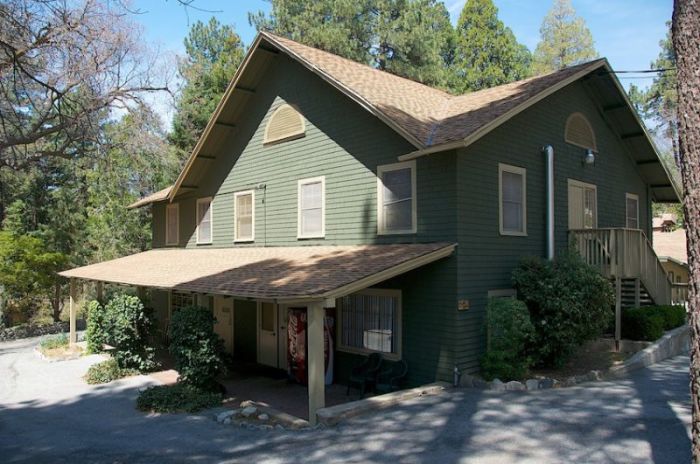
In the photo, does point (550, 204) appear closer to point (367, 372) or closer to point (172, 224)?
point (367, 372)

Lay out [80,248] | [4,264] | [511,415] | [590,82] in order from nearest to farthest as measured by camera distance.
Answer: [511,415]
[590,82]
[4,264]
[80,248]

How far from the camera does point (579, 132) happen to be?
14328 millimetres

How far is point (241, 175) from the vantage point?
16.2 meters

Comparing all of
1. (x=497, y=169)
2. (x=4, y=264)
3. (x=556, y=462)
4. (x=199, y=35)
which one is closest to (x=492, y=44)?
(x=199, y=35)

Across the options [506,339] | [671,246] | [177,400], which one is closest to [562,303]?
[506,339]

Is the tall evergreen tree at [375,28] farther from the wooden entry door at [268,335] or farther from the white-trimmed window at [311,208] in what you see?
the wooden entry door at [268,335]

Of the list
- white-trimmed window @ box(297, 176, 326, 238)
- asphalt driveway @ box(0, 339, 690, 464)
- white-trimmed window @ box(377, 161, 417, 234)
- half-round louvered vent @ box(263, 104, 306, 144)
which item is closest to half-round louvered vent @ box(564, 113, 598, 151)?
white-trimmed window @ box(377, 161, 417, 234)

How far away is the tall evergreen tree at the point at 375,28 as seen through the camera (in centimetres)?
2994

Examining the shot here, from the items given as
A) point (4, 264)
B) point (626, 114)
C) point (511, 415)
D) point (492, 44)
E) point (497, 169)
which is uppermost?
point (492, 44)

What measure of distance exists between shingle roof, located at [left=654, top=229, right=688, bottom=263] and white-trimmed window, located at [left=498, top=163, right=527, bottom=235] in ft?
60.9

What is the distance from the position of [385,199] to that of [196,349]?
509 centimetres

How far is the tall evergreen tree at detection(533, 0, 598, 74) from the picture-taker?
38.8 m

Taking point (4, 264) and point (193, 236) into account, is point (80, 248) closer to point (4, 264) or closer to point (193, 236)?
point (4, 264)

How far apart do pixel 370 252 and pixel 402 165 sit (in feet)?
6.50
